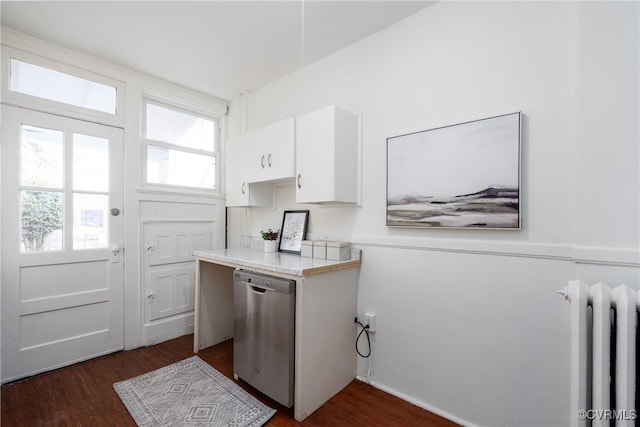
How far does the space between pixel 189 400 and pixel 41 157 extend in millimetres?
2122

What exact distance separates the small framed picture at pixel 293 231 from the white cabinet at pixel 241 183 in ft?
1.03

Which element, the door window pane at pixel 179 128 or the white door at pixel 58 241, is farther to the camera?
the door window pane at pixel 179 128

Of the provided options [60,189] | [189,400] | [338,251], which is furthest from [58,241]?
[338,251]

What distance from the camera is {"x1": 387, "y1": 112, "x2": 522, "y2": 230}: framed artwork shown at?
1.47 m

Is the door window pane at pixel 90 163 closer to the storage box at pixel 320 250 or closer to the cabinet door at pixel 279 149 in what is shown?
the cabinet door at pixel 279 149

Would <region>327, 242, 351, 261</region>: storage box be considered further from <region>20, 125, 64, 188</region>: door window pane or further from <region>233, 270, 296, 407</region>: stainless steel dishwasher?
<region>20, 125, 64, 188</region>: door window pane

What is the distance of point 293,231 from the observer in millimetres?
2555

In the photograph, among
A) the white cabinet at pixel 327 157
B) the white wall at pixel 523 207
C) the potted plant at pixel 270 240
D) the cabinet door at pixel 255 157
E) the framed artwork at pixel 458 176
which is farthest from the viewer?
the potted plant at pixel 270 240

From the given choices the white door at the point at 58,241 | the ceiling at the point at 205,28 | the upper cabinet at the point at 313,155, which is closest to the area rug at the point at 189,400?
the white door at the point at 58,241

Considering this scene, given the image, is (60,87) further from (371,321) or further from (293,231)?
(371,321)

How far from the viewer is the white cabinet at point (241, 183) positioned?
2646 millimetres

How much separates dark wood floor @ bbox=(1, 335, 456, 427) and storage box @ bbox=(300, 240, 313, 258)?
995 millimetres

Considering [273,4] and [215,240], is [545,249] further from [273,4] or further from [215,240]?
[215,240]

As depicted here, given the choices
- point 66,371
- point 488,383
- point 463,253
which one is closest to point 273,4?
point 463,253
